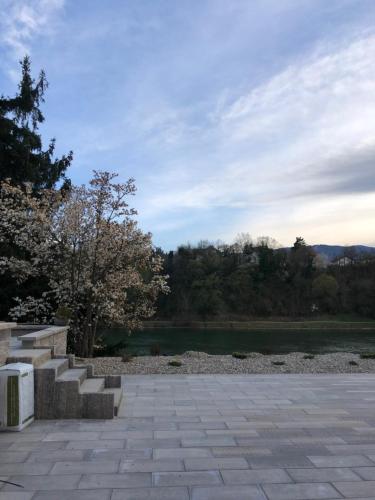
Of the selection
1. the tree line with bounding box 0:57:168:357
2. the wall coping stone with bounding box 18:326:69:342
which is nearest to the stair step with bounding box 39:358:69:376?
the wall coping stone with bounding box 18:326:69:342

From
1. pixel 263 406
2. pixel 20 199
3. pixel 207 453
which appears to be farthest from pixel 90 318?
pixel 207 453

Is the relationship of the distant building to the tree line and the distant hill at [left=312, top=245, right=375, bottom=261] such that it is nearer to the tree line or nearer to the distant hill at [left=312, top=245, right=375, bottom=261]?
the distant hill at [left=312, top=245, right=375, bottom=261]

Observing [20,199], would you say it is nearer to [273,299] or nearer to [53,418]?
[53,418]

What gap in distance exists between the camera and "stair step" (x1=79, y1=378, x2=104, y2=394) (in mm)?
6464

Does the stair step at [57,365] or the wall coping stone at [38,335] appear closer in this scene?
the stair step at [57,365]

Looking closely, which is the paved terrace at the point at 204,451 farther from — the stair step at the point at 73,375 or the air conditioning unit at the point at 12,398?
the stair step at the point at 73,375

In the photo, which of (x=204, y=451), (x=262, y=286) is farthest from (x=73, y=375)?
(x=262, y=286)

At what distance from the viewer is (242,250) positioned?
80562mm

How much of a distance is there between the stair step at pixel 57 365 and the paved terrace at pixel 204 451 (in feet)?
2.12

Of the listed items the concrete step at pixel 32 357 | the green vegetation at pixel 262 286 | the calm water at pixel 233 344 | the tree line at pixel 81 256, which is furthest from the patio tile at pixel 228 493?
the green vegetation at pixel 262 286

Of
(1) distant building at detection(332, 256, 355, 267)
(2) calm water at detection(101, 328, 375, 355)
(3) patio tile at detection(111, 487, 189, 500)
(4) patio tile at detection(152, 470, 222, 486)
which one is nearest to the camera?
(3) patio tile at detection(111, 487, 189, 500)

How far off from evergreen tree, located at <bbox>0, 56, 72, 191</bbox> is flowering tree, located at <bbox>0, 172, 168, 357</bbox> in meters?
3.75

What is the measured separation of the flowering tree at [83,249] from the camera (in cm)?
1256

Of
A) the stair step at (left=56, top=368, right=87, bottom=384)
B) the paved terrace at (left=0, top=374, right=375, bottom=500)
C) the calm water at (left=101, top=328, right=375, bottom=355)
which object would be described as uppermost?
the stair step at (left=56, top=368, right=87, bottom=384)
